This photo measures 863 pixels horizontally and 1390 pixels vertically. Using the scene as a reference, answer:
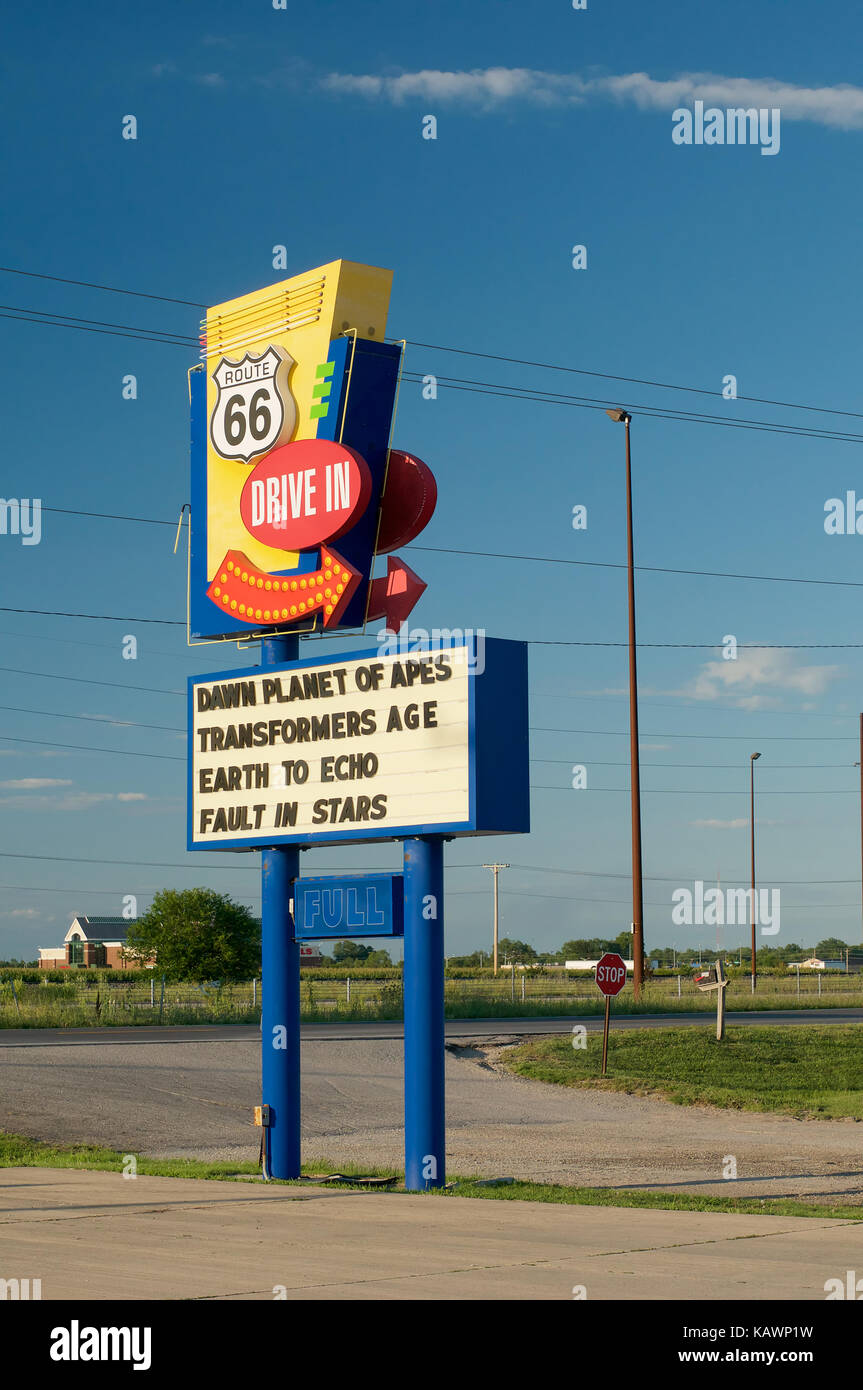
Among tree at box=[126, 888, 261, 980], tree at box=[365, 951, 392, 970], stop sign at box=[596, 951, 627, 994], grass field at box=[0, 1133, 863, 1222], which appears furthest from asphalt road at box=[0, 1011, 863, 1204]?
tree at box=[365, 951, 392, 970]

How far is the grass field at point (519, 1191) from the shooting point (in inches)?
519

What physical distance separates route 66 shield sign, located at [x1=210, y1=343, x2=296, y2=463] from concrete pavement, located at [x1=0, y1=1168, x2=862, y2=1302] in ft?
23.3

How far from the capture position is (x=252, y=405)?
15.8 metres

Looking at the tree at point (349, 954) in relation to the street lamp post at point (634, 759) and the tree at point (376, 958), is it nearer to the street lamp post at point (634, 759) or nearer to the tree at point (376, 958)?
the tree at point (376, 958)

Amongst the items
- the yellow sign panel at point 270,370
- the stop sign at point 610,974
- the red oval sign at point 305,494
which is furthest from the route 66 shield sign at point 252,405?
the stop sign at point 610,974

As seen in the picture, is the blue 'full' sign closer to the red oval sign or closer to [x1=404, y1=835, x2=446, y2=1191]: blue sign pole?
[x1=404, y1=835, x2=446, y2=1191]: blue sign pole

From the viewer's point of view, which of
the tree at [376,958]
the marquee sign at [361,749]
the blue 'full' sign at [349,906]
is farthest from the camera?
the tree at [376,958]

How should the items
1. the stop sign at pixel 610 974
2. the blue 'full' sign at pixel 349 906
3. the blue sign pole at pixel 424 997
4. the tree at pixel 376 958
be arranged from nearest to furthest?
1. the blue sign pole at pixel 424 997
2. the blue 'full' sign at pixel 349 906
3. the stop sign at pixel 610 974
4. the tree at pixel 376 958

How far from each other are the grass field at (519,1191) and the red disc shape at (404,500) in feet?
19.5

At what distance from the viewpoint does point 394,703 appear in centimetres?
1424

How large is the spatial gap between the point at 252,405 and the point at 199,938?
51.4 meters
